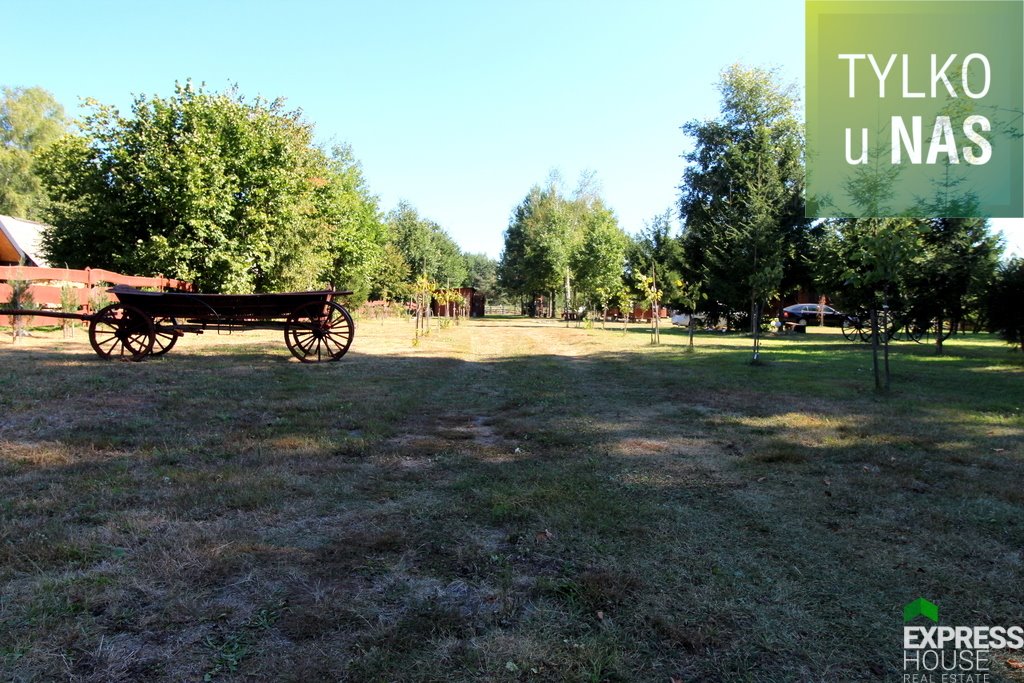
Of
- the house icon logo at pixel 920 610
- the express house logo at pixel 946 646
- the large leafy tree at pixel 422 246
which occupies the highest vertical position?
the large leafy tree at pixel 422 246

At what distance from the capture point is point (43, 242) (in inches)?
917

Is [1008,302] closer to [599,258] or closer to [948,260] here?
[948,260]

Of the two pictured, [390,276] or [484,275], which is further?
[484,275]

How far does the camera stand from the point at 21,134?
37.3 m

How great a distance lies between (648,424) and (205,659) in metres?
5.11

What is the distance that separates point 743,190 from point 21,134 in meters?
45.6

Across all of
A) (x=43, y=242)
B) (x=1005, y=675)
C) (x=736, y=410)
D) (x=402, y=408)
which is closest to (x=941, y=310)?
(x=736, y=410)

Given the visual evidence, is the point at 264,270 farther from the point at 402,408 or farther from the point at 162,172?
the point at 402,408

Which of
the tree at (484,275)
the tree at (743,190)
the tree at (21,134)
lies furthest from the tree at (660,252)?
the tree at (484,275)

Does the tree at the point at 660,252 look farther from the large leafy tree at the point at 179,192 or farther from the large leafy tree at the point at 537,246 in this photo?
the large leafy tree at the point at 179,192

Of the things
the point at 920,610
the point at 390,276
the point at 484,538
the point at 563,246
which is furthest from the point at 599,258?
the point at 920,610

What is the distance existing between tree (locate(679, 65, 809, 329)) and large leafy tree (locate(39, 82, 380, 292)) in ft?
69.6

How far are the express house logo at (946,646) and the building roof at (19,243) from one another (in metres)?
30.5

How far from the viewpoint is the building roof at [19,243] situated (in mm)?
25203
